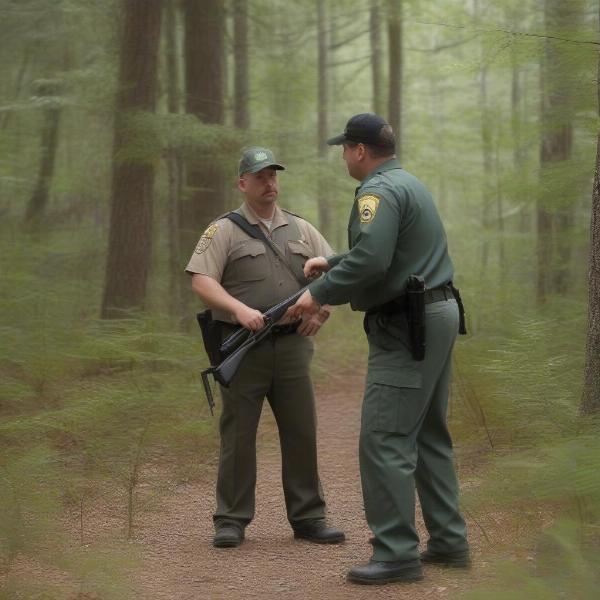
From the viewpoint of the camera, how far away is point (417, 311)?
4.82 metres

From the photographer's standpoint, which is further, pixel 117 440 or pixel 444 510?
pixel 117 440

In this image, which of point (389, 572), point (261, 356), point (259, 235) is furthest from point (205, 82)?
point (389, 572)

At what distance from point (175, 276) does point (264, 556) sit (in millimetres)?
7078

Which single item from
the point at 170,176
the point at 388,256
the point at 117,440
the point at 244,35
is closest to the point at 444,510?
the point at 388,256

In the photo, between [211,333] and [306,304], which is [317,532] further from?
[306,304]

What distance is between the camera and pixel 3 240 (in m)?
12.5

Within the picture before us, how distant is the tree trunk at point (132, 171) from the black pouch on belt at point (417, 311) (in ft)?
19.1

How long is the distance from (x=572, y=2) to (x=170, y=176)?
567 centimetres

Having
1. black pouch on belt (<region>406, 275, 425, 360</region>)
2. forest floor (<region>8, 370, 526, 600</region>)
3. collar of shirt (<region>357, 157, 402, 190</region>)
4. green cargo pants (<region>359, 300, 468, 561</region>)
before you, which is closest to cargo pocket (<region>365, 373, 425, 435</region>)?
green cargo pants (<region>359, 300, 468, 561</region>)

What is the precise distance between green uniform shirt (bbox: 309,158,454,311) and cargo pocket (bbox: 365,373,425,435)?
44 cm

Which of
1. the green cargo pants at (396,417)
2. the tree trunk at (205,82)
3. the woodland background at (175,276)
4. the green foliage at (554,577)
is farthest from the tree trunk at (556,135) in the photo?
the green foliage at (554,577)

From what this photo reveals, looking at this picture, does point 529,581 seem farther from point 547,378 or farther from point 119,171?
point 119,171

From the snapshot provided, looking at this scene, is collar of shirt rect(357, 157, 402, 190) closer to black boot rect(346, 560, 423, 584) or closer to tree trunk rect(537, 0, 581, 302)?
black boot rect(346, 560, 423, 584)

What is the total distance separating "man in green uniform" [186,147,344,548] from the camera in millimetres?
5805
